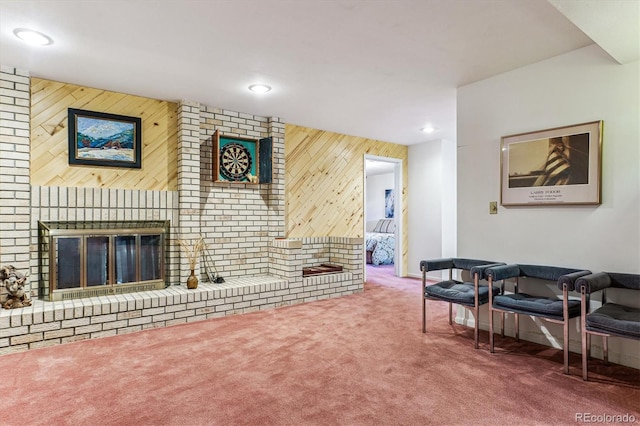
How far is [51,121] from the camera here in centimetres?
364

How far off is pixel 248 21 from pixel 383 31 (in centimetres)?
96

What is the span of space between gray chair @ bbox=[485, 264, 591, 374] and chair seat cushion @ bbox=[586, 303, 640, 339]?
0.65ft

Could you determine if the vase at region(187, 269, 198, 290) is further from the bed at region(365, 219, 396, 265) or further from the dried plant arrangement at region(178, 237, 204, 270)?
the bed at region(365, 219, 396, 265)

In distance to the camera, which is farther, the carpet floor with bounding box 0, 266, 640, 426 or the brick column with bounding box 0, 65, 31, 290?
the brick column with bounding box 0, 65, 31, 290

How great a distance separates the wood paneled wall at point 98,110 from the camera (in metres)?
3.58

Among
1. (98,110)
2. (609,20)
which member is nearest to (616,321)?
(609,20)

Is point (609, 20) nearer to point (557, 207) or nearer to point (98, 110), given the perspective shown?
point (557, 207)

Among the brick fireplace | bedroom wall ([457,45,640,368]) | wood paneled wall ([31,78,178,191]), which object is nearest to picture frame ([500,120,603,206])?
bedroom wall ([457,45,640,368])

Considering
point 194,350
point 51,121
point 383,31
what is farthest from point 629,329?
point 51,121

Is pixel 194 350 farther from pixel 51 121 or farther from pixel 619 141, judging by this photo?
pixel 619 141

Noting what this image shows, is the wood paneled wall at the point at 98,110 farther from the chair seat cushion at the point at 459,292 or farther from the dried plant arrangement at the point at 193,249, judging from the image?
the chair seat cushion at the point at 459,292

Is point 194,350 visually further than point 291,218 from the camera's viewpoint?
No

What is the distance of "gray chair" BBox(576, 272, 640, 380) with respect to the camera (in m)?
2.26

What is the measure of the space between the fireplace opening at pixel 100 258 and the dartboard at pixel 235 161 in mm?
967
